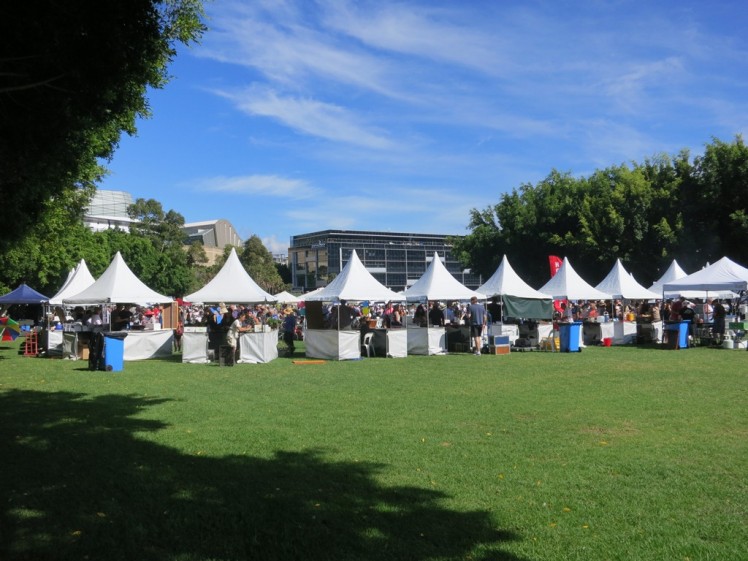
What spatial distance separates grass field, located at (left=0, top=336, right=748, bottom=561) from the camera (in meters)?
4.86

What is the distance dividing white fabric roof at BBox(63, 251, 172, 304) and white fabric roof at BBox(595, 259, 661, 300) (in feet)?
63.5

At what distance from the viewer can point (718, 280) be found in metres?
23.1

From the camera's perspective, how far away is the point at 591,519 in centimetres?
529

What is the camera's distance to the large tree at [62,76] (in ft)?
19.9

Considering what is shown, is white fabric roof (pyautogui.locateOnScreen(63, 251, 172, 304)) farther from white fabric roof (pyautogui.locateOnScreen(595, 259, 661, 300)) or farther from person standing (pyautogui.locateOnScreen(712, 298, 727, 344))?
person standing (pyautogui.locateOnScreen(712, 298, 727, 344))

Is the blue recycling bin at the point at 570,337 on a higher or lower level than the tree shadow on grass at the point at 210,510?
higher

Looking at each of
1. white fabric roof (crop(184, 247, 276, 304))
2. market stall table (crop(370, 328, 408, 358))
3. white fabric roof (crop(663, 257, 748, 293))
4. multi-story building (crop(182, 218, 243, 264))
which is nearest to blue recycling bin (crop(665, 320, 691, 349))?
white fabric roof (crop(663, 257, 748, 293))

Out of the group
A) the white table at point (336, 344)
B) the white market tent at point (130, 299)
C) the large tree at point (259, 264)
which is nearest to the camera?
the white table at point (336, 344)

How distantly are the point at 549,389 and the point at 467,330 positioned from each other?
9.63m

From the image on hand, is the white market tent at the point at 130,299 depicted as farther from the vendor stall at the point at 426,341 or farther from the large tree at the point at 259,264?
the large tree at the point at 259,264

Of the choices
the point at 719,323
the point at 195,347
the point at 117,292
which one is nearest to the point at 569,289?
the point at 719,323

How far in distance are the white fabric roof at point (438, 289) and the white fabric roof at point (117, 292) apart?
359 inches

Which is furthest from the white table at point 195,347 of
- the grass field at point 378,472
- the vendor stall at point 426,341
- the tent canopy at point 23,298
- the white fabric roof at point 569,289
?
the white fabric roof at point 569,289

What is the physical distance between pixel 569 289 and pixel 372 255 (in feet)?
403
